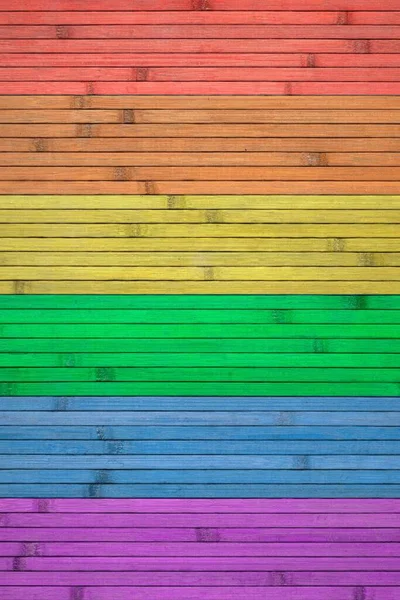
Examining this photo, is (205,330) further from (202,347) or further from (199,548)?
(199,548)

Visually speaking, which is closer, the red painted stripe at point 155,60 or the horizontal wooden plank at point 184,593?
the horizontal wooden plank at point 184,593

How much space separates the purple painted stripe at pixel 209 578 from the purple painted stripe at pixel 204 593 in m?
0.02

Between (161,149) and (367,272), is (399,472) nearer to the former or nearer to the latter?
(367,272)

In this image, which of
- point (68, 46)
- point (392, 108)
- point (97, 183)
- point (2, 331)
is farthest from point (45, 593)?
point (392, 108)

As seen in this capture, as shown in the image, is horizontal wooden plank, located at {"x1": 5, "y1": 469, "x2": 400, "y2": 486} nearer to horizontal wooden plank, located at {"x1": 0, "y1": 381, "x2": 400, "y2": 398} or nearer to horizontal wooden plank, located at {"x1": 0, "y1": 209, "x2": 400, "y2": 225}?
horizontal wooden plank, located at {"x1": 0, "y1": 381, "x2": 400, "y2": 398}

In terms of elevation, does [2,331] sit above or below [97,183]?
below

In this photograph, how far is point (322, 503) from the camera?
6.77 feet

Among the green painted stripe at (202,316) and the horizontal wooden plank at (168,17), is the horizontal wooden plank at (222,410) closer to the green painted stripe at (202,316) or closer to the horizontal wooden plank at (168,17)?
the green painted stripe at (202,316)

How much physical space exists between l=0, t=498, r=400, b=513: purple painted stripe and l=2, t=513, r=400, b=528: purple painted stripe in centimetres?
1

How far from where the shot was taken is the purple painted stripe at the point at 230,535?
2.06m

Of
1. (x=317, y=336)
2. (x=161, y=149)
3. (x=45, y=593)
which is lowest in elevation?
(x=45, y=593)

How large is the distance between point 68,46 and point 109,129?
323 mm

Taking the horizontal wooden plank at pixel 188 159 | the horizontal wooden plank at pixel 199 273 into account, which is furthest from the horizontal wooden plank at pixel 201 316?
the horizontal wooden plank at pixel 188 159

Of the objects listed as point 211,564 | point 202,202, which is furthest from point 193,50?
point 211,564
